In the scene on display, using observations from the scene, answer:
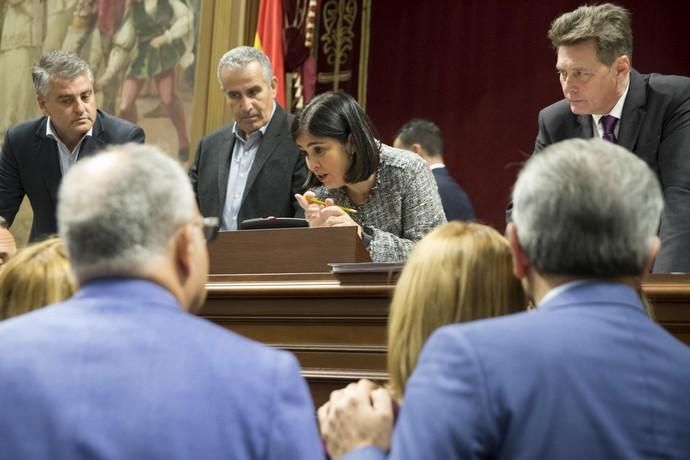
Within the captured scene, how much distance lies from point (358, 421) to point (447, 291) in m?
0.31

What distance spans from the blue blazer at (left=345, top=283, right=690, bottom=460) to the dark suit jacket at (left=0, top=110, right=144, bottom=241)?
371 centimetres

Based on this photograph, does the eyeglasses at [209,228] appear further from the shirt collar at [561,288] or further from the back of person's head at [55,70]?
the back of person's head at [55,70]

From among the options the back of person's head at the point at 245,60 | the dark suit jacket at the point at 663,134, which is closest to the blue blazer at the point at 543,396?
the dark suit jacket at the point at 663,134

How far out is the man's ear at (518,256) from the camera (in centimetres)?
194

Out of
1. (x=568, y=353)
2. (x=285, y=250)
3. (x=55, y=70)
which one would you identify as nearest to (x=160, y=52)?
(x=55, y=70)

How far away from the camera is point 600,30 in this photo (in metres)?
4.22

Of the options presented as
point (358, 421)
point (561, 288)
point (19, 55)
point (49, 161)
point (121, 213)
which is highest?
point (19, 55)

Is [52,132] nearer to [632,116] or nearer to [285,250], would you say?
[285,250]

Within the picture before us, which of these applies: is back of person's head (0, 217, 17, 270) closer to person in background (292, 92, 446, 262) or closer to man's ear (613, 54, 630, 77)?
person in background (292, 92, 446, 262)

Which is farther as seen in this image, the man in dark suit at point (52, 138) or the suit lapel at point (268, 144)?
the man in dark suit at point (52, 138)

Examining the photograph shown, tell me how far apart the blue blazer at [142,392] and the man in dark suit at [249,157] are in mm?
3183

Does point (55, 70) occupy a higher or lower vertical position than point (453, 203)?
higher

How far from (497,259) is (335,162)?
2.14 m

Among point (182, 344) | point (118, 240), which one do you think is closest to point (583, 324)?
point (182, 344)
